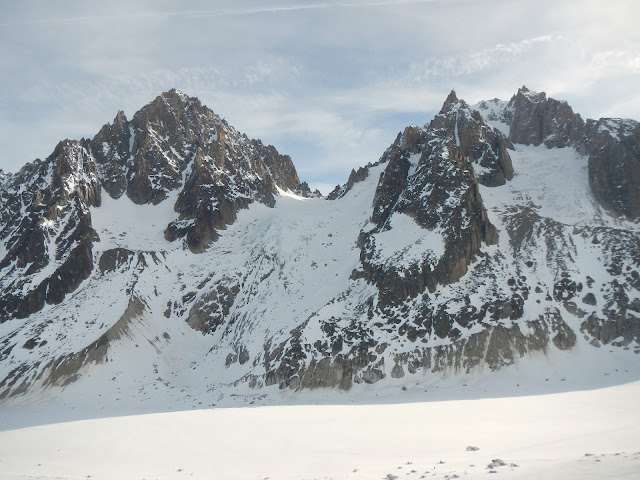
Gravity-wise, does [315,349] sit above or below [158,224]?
below

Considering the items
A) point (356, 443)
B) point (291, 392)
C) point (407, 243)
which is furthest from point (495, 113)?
point (356, 443)

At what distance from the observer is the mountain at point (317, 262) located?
1965 inches

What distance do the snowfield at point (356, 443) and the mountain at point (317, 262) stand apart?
534 inches

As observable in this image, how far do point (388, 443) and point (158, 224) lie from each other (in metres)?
66.6

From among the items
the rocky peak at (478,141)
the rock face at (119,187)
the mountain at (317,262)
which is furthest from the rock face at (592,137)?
the rock face at (119,187)

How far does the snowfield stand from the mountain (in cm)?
1356

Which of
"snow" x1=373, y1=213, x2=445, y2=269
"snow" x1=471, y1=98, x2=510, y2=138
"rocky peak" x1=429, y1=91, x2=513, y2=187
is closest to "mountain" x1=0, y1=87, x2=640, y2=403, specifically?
"snow" x1=373, y1=213, x2=445, y2=269

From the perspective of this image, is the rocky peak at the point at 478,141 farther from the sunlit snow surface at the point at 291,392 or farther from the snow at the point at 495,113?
the snow at the point at 495,113

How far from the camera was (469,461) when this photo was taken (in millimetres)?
17859

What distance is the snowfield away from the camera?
17.4m

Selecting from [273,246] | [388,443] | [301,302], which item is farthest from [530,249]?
[388,443]

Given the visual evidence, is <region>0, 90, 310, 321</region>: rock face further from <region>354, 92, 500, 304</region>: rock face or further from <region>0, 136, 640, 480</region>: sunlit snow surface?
<region>354, 92, 500, 304</region>: rock face

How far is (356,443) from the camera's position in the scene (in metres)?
24.1

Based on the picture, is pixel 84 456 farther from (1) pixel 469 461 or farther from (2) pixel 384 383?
(2) pixel 384 383
